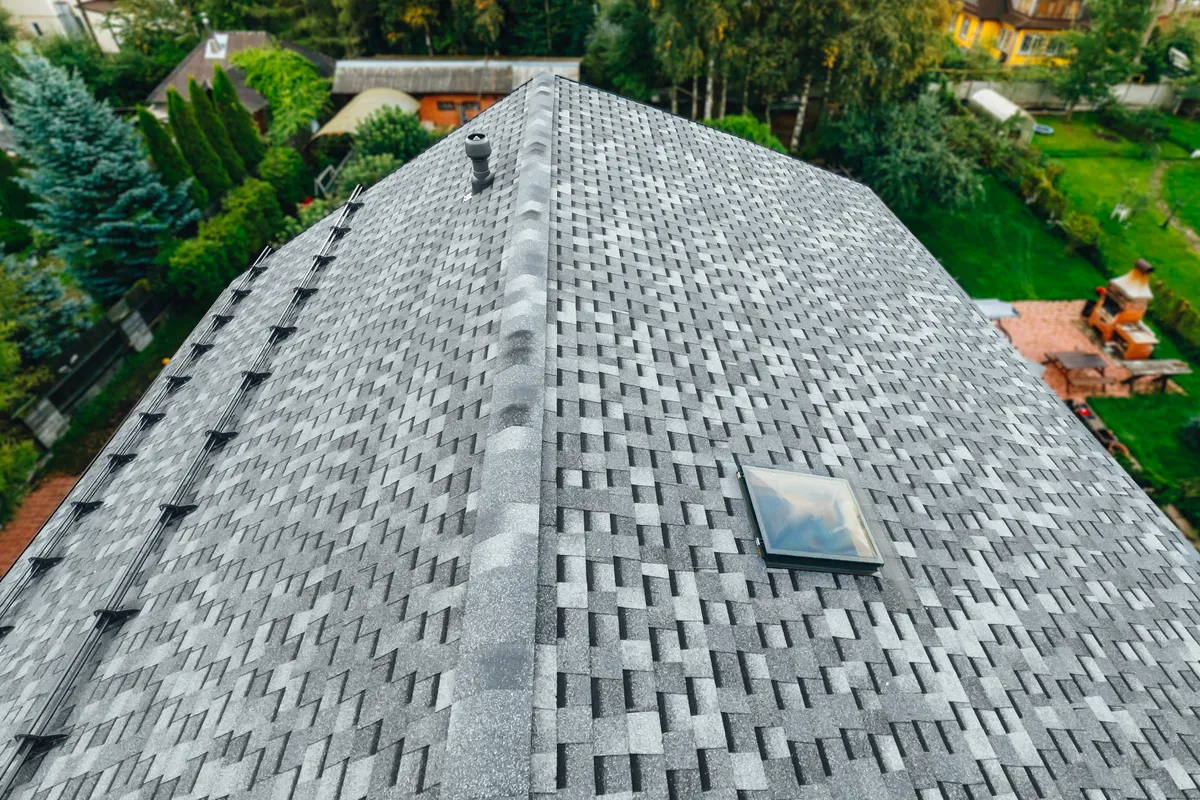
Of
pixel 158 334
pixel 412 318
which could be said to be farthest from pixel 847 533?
pixel 158 334

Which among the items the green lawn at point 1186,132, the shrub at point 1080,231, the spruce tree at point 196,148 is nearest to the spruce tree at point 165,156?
the spruce tree at point 196,148

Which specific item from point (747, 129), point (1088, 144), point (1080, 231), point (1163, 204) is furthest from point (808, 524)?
point (1088, 144)

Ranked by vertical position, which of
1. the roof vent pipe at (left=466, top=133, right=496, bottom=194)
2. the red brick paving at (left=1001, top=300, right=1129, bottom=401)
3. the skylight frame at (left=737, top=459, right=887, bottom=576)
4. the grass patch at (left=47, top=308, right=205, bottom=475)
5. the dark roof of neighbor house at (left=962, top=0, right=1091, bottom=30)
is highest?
the roof vent pipe at (left=466, top=133, right=496, bottom=194)

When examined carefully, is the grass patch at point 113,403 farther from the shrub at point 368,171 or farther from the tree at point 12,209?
the shrub at point 368,171

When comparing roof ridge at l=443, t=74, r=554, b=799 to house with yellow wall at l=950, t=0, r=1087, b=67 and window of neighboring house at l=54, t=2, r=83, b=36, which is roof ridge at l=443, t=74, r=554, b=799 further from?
window of neighboring house at l=54, t=2, r=83, b=36

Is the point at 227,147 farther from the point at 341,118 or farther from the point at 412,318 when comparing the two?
the point at 412,318

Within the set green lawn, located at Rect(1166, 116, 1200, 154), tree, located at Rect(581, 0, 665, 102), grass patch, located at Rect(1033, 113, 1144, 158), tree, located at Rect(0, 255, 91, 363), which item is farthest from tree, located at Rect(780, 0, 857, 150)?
tree, located at Rect(0, 255, 91, 363)

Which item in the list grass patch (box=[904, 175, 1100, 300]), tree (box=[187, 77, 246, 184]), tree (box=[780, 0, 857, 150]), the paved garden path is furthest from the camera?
the paved garden path
